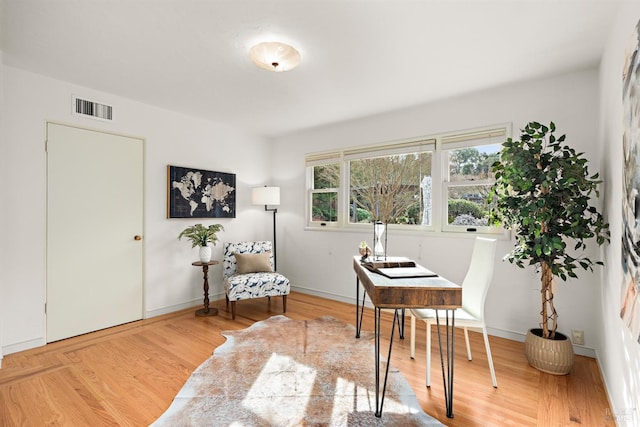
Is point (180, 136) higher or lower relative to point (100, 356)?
higher

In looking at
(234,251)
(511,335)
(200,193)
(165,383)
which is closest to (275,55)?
(200,193)

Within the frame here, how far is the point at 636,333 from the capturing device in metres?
1.37

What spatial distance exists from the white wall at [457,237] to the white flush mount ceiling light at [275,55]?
6.21ft

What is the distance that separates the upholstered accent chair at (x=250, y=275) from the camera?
3.82 m

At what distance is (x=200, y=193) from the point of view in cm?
430

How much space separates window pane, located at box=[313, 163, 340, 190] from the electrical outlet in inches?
120

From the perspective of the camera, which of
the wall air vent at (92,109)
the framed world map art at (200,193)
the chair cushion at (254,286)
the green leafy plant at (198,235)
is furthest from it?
the framed world map art at (200,193)

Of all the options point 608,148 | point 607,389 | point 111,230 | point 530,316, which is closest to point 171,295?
point 111,230

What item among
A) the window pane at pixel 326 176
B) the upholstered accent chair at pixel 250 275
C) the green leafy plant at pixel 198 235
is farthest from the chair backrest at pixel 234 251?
the window pane at pixel 326 176

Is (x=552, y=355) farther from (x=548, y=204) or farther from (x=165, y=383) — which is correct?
(x=165, y=383)

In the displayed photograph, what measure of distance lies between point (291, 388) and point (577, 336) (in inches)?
99.3

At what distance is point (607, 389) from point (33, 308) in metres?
4.66

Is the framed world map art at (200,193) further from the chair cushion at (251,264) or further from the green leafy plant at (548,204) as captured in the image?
the green leafy plant at (548,204)

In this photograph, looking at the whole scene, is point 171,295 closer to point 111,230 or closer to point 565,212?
point 111,230
